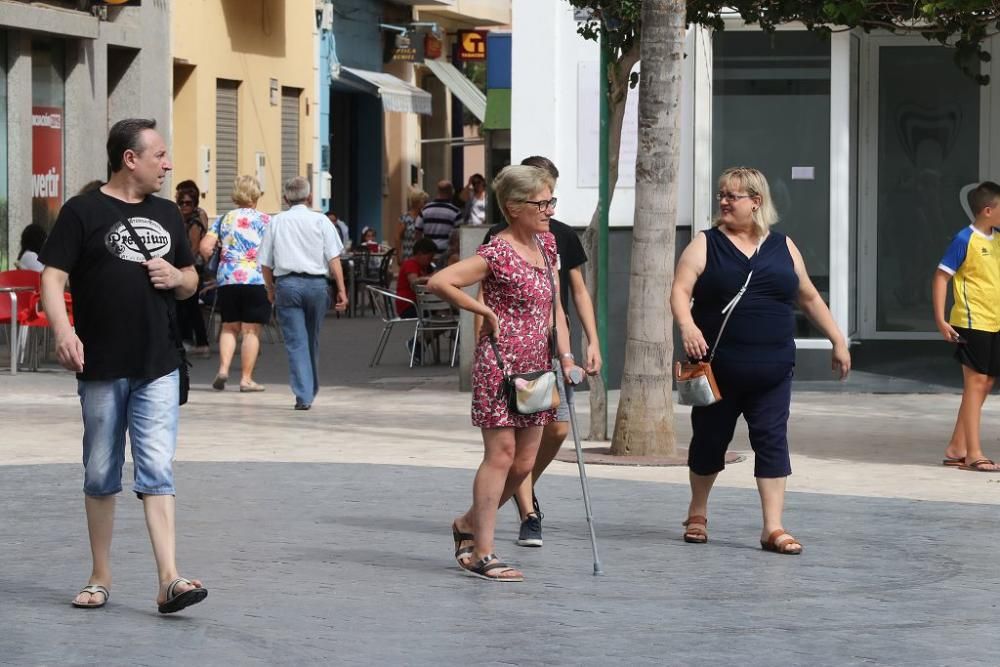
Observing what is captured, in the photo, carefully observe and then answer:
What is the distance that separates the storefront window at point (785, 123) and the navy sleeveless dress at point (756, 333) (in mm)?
7899

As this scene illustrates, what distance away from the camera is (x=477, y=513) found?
27.5 feet

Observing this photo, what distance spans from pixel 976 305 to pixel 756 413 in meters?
3.44

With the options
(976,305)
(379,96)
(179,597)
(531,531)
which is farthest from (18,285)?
(379,96)

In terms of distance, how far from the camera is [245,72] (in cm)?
3119

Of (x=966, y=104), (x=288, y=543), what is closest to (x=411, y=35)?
(x=966, y=104)

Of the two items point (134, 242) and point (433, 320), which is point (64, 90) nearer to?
point (433, 320)

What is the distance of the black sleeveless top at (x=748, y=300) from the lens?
29.6ft

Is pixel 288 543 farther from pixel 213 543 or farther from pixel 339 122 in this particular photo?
pixel 339 122

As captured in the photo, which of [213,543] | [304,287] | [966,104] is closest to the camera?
[213,543]

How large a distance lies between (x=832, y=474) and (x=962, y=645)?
4866 mm

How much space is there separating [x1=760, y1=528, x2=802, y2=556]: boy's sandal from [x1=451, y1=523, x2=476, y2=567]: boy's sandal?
4.58 feet


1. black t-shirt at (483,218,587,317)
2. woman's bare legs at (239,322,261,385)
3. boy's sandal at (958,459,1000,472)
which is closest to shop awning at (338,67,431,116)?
woman's bare legs at (239,322,261,385)

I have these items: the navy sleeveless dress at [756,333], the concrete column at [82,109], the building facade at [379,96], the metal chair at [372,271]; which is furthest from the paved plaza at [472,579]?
the building facade at [379,96]

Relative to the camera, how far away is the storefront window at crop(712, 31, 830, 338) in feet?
55.8
